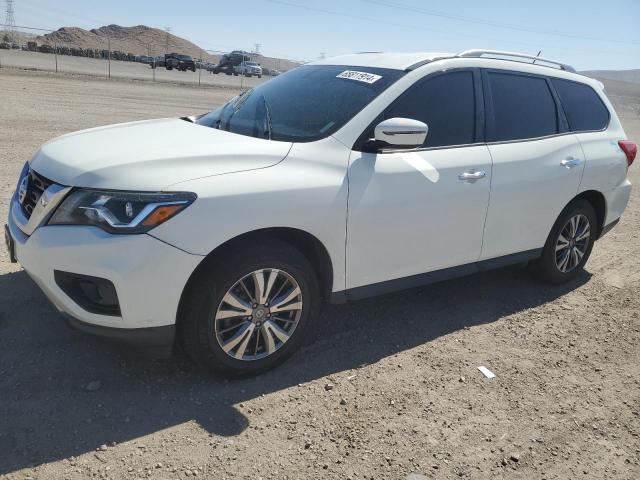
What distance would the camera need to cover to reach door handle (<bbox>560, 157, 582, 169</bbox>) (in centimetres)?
463

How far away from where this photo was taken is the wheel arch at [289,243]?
301cm

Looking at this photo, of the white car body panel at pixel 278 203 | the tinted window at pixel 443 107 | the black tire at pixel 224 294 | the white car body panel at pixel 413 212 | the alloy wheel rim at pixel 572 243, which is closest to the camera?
the white car body panel at pixel 278 203

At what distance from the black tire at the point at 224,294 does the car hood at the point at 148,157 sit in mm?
495

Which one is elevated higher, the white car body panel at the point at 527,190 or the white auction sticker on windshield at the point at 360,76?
the white auction sticker on windshield at the point at 360,76

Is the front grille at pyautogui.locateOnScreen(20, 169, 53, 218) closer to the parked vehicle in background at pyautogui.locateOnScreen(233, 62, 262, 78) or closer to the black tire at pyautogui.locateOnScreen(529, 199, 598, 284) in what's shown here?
the black tire at pyautogui.locateOnScreen(529, 199, 598, 284)

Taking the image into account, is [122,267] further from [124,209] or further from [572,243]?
[572,243]

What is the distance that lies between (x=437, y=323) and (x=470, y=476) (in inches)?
65.4

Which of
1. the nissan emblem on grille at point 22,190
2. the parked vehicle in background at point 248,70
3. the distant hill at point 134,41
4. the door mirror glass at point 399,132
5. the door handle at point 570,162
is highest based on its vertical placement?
the distant hill at point 134,41

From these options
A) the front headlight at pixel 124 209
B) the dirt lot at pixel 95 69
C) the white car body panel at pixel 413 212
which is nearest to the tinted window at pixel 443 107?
the white car body panel at pixel 413 212

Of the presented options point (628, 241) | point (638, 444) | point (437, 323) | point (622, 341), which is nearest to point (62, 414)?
point (437, 323)

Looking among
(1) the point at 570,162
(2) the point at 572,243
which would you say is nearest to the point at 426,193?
(1) the point at 570,162

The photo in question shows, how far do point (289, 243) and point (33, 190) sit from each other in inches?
58.9

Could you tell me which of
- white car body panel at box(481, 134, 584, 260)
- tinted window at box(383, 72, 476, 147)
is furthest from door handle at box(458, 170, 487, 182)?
tinted window at box(383, 72, 476, 147)

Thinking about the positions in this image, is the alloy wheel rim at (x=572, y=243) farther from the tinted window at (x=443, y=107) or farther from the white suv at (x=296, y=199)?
the tinted window at (x=443, y=107)
